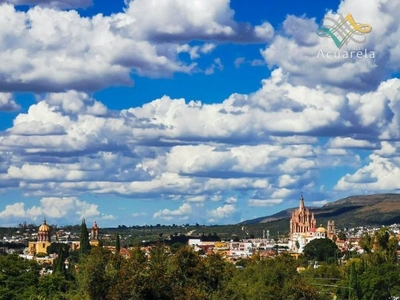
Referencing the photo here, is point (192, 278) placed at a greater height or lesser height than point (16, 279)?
lesser

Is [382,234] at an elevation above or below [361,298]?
above

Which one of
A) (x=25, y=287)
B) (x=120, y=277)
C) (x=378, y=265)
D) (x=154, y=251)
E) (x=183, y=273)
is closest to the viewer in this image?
(x=120, y=277)

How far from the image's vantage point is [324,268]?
376 ft

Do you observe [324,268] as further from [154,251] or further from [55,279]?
[154,251]

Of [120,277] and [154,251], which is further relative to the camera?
[154,251]

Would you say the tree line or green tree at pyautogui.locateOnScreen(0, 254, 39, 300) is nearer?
the tree line

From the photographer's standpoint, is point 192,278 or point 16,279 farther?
point 16,279

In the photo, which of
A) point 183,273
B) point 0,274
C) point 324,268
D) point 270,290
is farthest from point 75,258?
point 183,273

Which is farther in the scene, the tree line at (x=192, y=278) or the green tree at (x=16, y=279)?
the green tree at (x=16, y=279)

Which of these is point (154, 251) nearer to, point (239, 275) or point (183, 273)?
point (183, 273)

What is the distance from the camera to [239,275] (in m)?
88.9

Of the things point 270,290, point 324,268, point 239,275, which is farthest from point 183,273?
point 324,268

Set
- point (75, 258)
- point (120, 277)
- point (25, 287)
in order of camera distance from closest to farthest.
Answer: point (120, 277), point (25, 287), point (75, 258)

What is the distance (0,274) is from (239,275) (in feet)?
73.1
